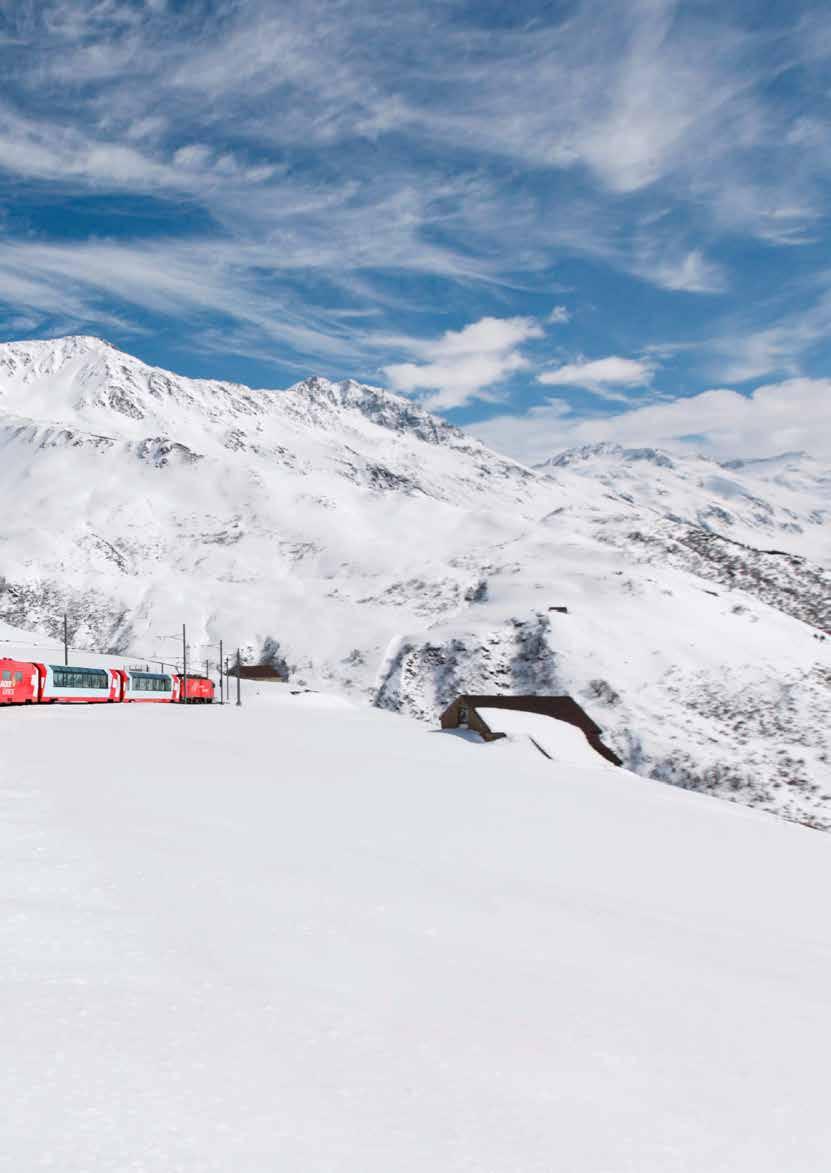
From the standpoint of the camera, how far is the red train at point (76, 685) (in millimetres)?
40562

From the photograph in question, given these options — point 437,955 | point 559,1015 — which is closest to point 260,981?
point 437,955

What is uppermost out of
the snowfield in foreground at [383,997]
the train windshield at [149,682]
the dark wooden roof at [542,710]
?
the train windshield at [149,682]

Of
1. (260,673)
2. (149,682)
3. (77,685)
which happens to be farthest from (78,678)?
(260,673)

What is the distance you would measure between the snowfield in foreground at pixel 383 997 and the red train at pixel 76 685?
28.0 m

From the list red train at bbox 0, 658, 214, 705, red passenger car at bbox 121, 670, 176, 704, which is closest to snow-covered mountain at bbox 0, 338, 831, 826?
red passenger car at bbox 121, 670, 176, 704

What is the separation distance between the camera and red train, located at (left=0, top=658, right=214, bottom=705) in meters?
40.6

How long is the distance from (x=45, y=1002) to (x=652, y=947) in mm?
7092

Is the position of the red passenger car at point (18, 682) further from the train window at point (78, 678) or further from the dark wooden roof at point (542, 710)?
the dark wooden roof at point (542, 710)

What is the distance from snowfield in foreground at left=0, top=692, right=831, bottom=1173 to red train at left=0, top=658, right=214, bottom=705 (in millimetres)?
27990

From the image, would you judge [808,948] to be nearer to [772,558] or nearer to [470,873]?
[470,873]

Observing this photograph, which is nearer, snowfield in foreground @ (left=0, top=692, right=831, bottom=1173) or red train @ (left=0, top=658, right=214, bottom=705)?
snowfield in foreground @ (left=0, top=692, right=831, bottom=1173)

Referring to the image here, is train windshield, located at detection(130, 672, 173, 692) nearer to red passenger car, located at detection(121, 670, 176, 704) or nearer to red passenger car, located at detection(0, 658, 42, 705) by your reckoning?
red passenger car, located at detection(121, 670, 176, 704)

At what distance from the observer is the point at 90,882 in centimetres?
923

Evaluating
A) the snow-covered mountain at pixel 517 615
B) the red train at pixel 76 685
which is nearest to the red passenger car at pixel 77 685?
the red train at pixel 76 685
